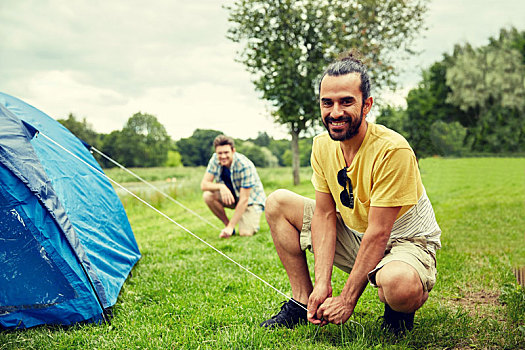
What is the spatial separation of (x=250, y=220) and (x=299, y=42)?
1169cm

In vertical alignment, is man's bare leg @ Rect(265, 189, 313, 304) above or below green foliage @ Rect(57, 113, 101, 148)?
below

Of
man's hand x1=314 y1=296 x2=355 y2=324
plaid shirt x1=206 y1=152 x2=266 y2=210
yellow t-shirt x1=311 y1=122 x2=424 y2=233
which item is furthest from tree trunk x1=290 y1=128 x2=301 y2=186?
man's hand x1=314 y1=296 x2=355 y2=324

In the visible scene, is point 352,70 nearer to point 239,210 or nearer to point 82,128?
point 239,210

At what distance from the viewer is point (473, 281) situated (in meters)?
3.21

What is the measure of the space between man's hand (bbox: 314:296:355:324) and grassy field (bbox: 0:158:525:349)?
97mm

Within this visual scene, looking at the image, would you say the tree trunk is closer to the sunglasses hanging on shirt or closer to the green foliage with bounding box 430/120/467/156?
the sunglasses hanging on shirt

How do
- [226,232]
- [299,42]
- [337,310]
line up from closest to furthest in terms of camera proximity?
[337,310] < [226,232] < [299,42]

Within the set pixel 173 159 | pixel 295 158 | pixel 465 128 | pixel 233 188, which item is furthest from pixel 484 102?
pixel 233 188

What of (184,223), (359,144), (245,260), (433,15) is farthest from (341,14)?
(359,144)

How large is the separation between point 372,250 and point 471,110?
106 ft

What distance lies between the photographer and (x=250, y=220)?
18.4 ft

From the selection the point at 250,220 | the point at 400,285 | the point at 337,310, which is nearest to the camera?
the point at 400,285

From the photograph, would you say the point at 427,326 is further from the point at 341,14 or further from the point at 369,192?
the point at 341,14

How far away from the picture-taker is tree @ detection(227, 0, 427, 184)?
1525 cm
